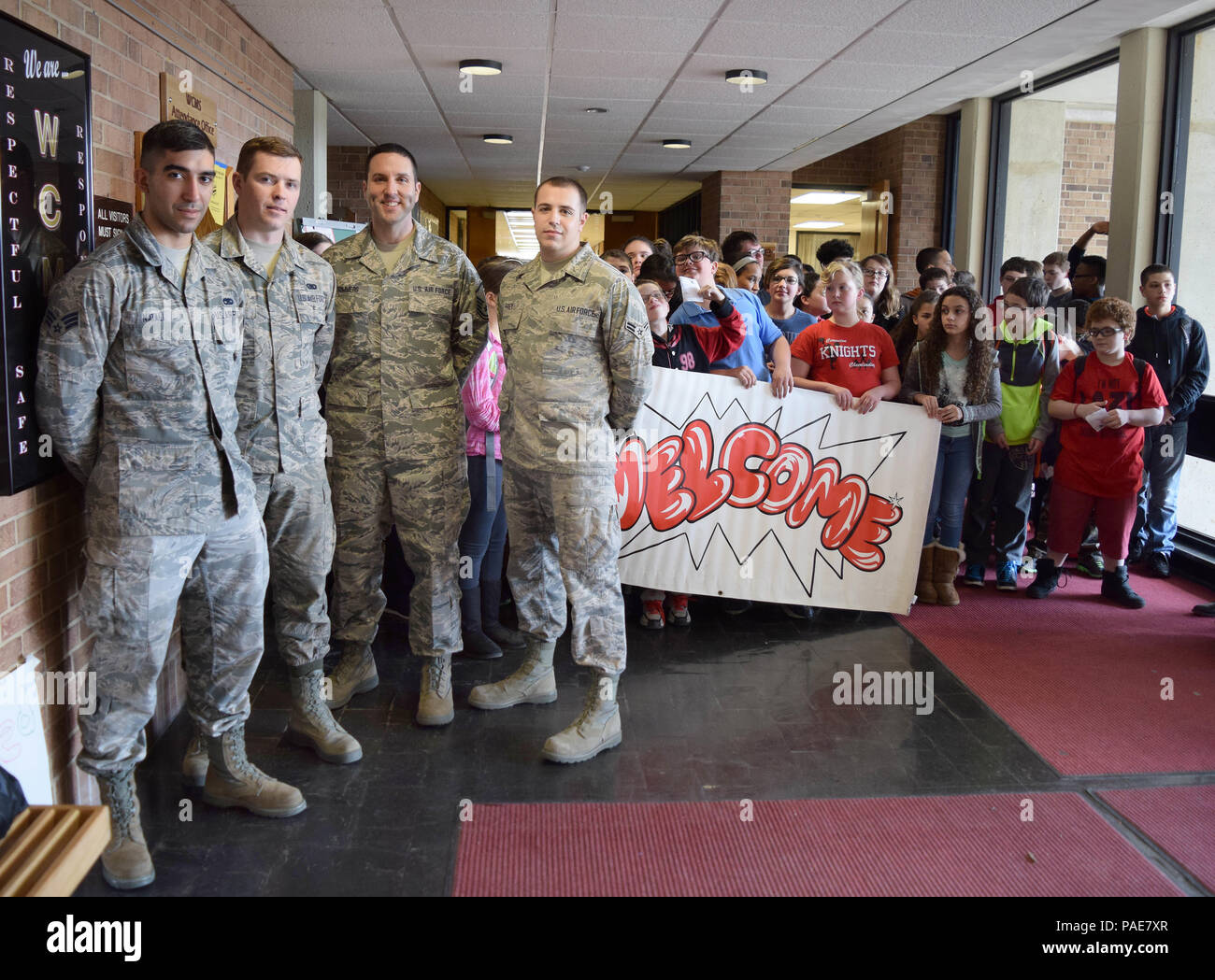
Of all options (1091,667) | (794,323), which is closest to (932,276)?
(794,323)

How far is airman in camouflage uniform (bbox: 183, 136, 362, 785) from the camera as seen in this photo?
279 cm

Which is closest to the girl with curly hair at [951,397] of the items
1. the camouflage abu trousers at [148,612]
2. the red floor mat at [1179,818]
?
the red floor mat at [1179,818]

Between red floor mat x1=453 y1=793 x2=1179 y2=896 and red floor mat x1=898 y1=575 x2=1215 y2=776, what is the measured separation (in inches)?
19.1

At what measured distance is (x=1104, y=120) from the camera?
857cm

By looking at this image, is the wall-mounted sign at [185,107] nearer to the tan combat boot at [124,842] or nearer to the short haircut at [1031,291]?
the tan combat boot at [124,842]

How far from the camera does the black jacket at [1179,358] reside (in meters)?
5.17

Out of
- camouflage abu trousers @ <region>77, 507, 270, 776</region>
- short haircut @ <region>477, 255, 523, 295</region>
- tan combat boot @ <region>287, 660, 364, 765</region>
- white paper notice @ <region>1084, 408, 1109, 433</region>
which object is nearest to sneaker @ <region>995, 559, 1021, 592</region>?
white paper notice @ <region>1084, 408, 1109, 433</region>

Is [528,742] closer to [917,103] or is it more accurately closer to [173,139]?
[173,139]

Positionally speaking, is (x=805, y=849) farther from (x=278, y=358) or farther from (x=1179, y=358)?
(x=1179, y=358)

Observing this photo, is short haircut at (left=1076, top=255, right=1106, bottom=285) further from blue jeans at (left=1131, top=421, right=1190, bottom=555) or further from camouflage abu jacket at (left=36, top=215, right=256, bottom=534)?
camouflage abu jacket at (left=36, top=215, right=256, bottom=534)

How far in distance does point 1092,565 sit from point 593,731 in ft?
11.1

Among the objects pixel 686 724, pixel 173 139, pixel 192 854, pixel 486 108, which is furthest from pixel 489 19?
pixel 192 854

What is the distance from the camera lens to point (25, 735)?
7.82ft

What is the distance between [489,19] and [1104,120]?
5.94 meters
